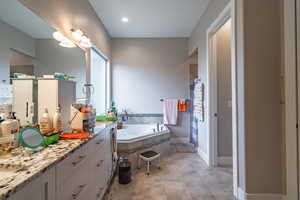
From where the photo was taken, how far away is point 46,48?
5.25 feet

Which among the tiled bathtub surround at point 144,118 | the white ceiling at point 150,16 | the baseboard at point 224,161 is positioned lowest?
the baseboard at point 224,161

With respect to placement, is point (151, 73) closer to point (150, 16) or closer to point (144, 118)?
point (144, 118)

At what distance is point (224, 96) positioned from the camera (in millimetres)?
2898

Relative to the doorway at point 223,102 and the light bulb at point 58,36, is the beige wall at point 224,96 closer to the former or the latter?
the doorway at point 223,102

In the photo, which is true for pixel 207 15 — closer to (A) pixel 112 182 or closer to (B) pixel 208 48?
(B) pixel 208 48

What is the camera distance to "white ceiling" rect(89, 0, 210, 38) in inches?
109

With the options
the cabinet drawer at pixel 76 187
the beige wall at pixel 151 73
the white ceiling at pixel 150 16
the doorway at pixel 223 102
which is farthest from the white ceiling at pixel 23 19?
the beige wall at pixel 151 73

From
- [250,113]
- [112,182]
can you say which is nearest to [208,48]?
[250,113]

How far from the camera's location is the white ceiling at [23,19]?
1.13m

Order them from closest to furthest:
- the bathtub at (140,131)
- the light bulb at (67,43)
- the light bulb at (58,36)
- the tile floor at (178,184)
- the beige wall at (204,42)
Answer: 1. the light bulb at (58,36)
2. the light bulb at (67,43)
3. the tile floor at (178,184)
4. the beige wall at (204,42)
5. the bathtub at (140,131)

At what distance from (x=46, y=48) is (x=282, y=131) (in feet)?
8.29

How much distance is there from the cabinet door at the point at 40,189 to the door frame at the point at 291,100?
6.43ft

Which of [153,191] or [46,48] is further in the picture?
[153,191]

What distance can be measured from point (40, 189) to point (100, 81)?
10.4 feet
